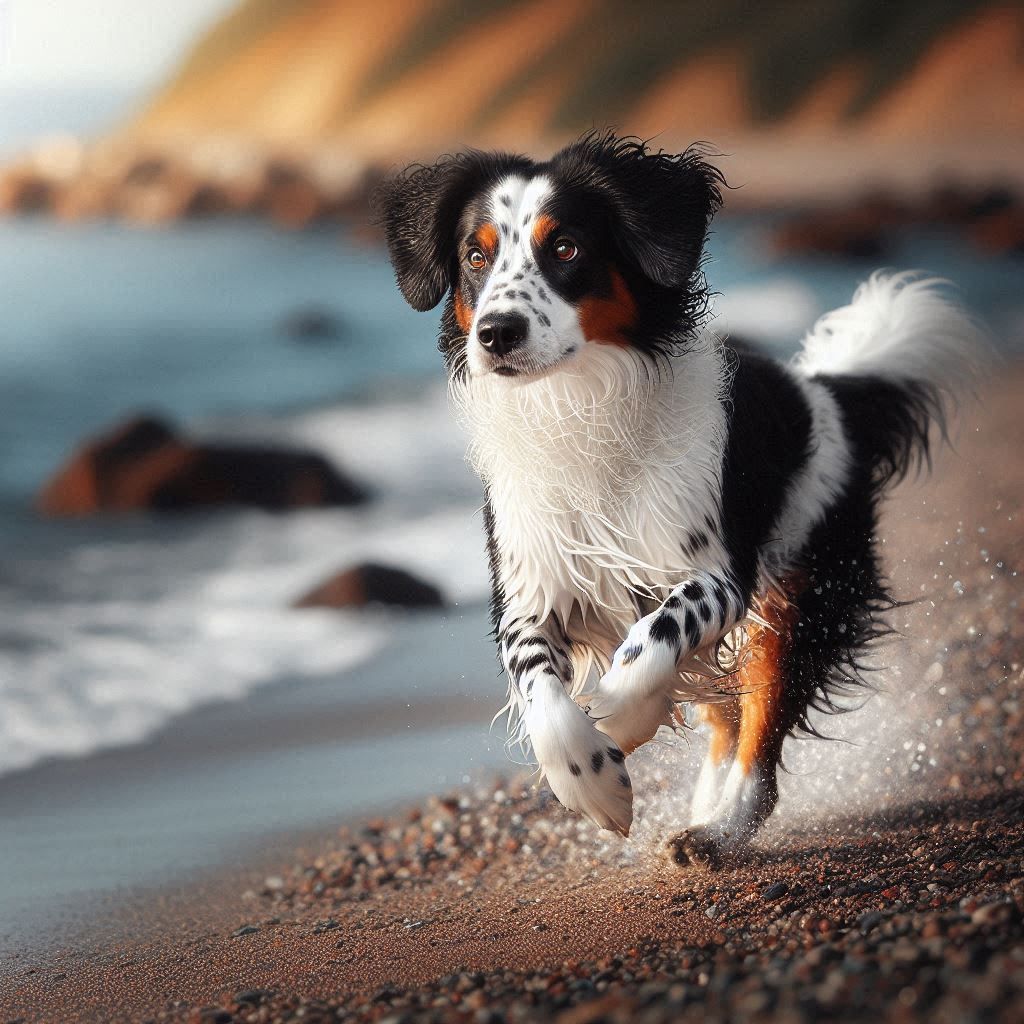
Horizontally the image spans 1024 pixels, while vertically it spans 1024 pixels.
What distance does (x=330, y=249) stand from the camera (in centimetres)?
877

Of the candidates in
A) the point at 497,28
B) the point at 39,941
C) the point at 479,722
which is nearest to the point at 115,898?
the point at 39,941

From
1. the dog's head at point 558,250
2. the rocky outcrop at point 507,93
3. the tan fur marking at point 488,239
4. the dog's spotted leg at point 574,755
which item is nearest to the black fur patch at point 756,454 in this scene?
the dog's head at point 558,250

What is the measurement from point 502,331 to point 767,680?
127cm

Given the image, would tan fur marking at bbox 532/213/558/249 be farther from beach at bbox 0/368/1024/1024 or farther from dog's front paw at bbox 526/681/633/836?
beach at bbox 0/368/1024/1024

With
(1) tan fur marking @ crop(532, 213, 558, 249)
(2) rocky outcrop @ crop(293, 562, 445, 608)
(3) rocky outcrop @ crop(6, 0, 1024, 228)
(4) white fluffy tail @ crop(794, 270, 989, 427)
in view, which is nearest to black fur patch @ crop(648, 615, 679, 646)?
(1) tan fur marking @ crop(532, 213, 558, 249)

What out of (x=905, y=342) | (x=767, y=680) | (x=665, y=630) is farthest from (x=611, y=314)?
(x=905, y=342)

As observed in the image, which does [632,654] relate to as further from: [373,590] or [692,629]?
[373,590]

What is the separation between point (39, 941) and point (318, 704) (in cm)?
200

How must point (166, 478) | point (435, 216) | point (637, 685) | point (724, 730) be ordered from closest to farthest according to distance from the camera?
point (637, 685), point (435, 216), point (724, 730), point (166, 478)

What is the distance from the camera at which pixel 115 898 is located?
415 centimetres

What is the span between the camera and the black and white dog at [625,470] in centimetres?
292

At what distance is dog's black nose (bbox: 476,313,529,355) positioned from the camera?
2.81 m

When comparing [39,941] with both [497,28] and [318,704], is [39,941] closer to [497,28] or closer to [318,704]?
[318,704]

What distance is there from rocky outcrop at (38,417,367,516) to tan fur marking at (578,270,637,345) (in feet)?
15.2
